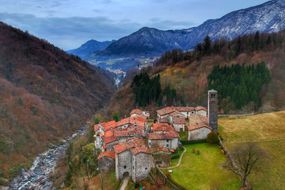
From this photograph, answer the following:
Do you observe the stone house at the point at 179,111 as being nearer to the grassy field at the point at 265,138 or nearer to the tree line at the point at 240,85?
the grassy field at the point at 265,138

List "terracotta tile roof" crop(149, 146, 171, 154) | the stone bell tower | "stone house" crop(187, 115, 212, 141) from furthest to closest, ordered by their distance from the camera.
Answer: the stone bell tower
"stone house" crop(187, 115, 212, 141)
"terracotta tile roof" crop(149, 146, 171, 154)

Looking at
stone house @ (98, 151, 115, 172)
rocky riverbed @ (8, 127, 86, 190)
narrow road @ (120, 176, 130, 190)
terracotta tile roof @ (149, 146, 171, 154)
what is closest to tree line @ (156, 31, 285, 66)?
rocky riverbed @ (8, 127, 86, 190)

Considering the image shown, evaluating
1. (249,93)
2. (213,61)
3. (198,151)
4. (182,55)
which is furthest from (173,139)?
(182,55)

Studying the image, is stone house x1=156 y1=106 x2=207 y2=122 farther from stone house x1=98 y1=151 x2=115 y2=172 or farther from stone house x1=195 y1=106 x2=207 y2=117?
stone house x1=98 y1=151 x2=115 y2=172

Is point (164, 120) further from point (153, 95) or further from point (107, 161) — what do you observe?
point (153, 95)

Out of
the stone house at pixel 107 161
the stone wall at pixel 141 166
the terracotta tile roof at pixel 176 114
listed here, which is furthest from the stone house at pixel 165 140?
the terracotta tile roof at pixel 176 114

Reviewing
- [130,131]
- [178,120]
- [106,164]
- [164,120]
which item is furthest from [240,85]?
[106,164]

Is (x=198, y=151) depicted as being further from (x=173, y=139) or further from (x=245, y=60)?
(x=245, y=60)
